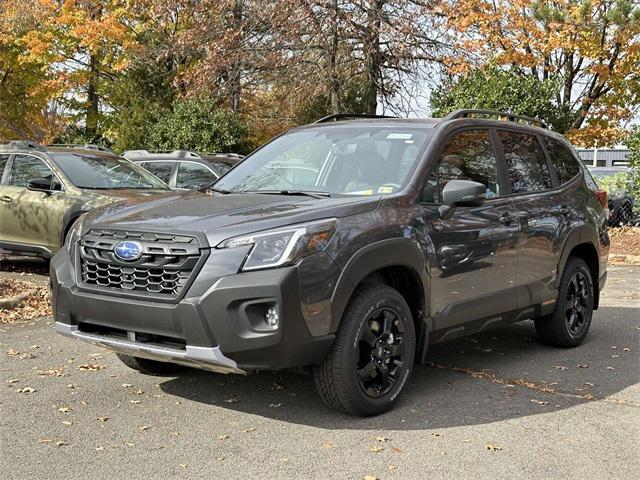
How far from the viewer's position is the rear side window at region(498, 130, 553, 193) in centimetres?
614

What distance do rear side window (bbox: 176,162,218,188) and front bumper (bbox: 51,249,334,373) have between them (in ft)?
26.3

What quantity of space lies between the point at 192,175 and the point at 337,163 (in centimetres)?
738

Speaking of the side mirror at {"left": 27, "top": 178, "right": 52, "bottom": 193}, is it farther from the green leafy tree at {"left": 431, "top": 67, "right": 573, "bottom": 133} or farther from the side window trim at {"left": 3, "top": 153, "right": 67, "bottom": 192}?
the green leafy tree at {"left": 431, "top": 67, "right": 573, "bottom": 133}

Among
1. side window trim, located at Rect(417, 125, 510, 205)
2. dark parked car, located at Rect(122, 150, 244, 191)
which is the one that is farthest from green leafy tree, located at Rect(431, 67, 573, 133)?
side window trim, located at Rect(417, 125, 510, 205)

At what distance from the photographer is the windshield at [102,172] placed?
10.2m

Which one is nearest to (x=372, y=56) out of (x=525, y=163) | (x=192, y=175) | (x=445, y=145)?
(x=192, y=175)

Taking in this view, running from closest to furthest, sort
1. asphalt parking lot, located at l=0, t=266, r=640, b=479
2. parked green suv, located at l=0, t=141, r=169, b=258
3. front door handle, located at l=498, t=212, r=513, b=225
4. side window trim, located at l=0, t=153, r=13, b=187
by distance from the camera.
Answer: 1. asphalt parking lot, located at l=0, t=266, r=640, b=479
2. front door handle, located at l=498, t=212, r=513, b=225
3. parked green suv, located at l=0, t=141, r=169, b=258
4. side window trim, located at l=0, t=153, r=13, b=187

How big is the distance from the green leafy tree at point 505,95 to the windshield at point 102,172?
7.92 meters

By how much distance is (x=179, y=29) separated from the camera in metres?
26.0

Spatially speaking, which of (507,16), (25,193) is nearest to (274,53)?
(507,16)

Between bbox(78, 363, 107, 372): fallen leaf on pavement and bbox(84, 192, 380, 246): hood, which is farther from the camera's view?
bbox(78, 363, 107, 372): fallen leaf on pavement

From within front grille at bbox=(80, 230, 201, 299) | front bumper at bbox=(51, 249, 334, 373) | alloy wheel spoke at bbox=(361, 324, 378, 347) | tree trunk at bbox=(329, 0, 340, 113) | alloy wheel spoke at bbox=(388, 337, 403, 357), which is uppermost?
tree trunk at bbox=(329, 0, 340, 113)

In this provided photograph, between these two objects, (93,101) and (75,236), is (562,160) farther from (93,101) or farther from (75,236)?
(93,101)

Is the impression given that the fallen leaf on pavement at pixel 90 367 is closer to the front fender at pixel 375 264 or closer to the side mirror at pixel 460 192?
the front fender at pixel 375 264
